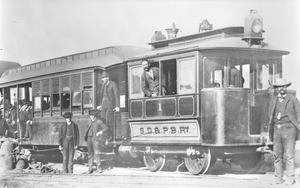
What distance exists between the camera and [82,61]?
15.0 m

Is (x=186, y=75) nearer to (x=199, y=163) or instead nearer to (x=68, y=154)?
(x=199, y=163)

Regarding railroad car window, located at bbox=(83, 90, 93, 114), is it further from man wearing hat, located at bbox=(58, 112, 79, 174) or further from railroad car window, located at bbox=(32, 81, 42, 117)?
railroad car window, located at bbox=(32, 81, 42, 117)

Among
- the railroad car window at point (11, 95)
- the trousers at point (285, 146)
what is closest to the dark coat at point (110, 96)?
the trousers at point (285, 146)

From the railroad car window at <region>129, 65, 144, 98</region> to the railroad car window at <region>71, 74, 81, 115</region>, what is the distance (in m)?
2.54

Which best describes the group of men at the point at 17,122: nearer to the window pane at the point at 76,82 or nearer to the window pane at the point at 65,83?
the window pane at the point at 65,83

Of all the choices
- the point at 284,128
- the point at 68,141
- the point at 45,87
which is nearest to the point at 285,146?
the point at 284,128

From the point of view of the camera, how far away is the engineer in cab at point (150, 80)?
11883 millimetres

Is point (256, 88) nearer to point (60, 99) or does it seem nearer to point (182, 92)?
point (182, 92)

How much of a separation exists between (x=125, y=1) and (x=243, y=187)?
17.3 feet

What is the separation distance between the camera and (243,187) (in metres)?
8.33

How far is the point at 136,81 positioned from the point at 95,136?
6.04 ft

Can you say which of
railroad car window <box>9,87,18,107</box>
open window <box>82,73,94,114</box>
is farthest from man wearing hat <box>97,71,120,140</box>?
railroad car window <box>9,87,18,107</box>

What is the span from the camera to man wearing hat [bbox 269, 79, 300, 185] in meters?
8.76

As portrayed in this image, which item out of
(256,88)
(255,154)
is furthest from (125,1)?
(255,154)
